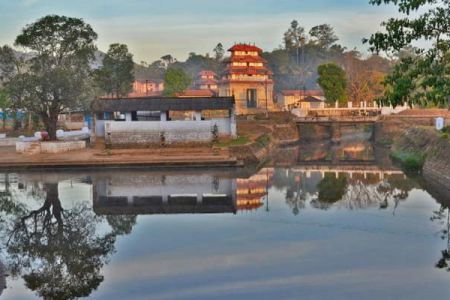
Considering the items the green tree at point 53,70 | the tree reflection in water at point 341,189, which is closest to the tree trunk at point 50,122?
the green tree at point 53,70

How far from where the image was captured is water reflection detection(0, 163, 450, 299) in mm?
19484

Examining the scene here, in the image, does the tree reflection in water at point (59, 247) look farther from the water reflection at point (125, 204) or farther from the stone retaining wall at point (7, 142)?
the stone retaining wall at point (7, 142)

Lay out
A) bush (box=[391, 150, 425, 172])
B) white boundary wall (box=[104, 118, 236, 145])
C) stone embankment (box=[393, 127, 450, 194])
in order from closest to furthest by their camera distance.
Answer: stone embankment (box=[393, 127, 450, 194])
bush (box=[391, 150, 425, 172])
white boundary wall (box=[104, 118, 236, 145])

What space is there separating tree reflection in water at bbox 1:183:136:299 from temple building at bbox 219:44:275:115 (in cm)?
5360

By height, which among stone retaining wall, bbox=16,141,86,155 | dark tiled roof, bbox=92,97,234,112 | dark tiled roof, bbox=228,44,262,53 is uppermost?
dark tiled roof, bbox=228,44,262,53

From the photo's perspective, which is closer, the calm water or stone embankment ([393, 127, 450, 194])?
the calm water

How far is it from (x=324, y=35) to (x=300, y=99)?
47.9m

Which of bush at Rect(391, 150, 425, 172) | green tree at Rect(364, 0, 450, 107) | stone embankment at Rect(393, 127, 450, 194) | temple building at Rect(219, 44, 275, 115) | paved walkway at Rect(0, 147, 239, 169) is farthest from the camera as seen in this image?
temple building at Rect(219, 44, 275, 115)

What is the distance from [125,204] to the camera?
30.1 metres

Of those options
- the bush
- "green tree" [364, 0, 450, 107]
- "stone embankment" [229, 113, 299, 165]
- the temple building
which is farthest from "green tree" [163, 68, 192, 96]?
"green tree" [364, 0, 450, 107]

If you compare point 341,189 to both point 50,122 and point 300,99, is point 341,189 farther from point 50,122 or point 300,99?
point 300,99

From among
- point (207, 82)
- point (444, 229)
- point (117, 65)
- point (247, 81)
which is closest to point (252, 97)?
point (247, 81)

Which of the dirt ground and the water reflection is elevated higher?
the dirt ground

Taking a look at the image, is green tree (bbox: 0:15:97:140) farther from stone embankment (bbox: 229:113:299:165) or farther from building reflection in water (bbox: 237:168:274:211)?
building reflection in water (bbox: 237:168:274:211)
